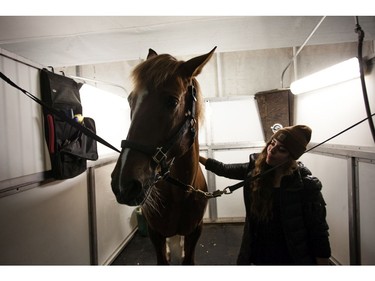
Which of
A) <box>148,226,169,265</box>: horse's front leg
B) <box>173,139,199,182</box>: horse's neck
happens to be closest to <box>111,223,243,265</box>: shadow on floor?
<box>148,226,169,265</box>: horse's front leg

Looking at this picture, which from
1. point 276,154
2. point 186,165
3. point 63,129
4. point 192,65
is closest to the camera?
point 192,65

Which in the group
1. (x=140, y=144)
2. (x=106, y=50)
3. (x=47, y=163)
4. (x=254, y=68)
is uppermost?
(x=254, y=68)

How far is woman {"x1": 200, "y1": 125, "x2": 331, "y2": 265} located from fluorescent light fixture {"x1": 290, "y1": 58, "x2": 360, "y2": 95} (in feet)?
2.10

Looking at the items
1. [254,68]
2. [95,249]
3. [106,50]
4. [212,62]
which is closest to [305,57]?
[254,68]

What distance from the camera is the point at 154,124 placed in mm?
660

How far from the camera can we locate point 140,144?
628 millimetres

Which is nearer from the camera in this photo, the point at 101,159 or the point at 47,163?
the point at 47,163

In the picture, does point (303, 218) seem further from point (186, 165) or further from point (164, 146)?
point (164, 146)

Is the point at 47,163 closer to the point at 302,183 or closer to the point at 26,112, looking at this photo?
the point at 26,112

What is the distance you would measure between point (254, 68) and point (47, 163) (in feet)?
8.85

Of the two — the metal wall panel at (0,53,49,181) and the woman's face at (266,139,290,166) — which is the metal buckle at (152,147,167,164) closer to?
the woman's face at (266,139,290,166)

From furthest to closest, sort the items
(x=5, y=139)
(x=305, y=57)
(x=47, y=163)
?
(x=305, y=57) < (x=47, y=163) < (x=5, y=139)

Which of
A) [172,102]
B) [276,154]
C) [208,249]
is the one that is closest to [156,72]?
[172,102]

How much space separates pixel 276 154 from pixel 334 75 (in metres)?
0.86
